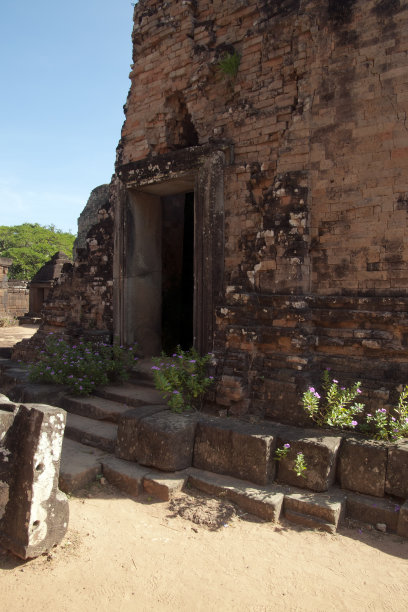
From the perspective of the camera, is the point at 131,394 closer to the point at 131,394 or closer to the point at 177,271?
the point at 131,394

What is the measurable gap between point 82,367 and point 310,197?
12.0ft

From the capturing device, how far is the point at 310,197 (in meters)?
4.73

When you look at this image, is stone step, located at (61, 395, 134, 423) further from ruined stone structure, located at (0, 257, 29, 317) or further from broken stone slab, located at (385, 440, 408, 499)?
ruined stone structure, located at (0, 257, 29, 317)

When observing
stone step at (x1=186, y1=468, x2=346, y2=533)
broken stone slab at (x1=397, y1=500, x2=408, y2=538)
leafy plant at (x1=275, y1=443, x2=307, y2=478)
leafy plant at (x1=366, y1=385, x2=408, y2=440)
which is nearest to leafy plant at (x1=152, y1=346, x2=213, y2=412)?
stone step at (x1=186, y1=468, x2=346, y2=533)

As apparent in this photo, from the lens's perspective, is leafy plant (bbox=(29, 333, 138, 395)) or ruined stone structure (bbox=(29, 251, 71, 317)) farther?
ruined stone structure (bbox=(29, 251, 71, 317))

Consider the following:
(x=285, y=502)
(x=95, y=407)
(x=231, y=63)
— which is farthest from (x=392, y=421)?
(x=231, y=63)

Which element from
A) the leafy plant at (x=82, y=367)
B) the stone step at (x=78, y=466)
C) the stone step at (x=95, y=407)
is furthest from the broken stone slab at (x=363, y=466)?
the leafy plant at (x=82, y=367)

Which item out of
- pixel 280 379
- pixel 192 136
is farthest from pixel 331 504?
pixel 192 136

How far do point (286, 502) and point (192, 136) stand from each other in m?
5.20

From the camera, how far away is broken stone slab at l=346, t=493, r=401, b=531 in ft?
11.0

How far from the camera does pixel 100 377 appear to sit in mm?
5816

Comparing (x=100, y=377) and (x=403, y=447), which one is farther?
(x=100, y=377)

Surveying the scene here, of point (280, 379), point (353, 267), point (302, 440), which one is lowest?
point (302, 440)

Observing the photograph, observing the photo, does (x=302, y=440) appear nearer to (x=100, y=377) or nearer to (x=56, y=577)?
(x=56, y=577)
